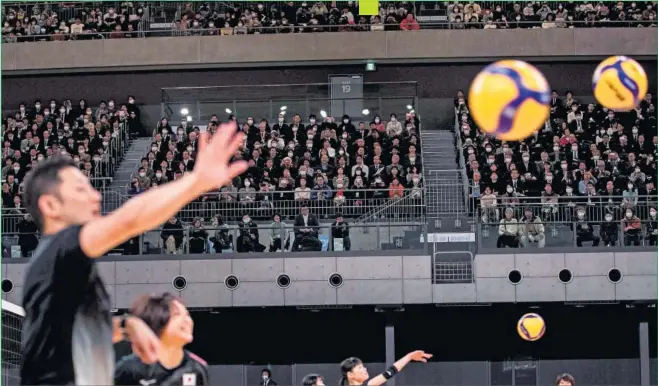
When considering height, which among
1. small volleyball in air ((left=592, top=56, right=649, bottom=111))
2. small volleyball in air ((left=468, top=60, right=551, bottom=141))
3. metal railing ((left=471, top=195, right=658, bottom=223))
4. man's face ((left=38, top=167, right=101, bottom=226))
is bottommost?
man's face ((left=38, top=167, right=101, bottom=226))

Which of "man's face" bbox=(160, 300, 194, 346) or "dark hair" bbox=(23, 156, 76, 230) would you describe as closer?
"dark hair" bbox=(23, 156, 76, 230)

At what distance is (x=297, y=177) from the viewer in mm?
28172

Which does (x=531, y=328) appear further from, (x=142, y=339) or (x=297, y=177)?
(x=297, y=177)

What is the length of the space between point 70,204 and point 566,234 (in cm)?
2238

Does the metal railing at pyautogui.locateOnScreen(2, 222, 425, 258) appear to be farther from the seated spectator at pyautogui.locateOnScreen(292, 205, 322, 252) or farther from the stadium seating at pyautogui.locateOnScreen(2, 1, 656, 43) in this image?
the stadium seating at pyautogui.locateOnScreen(2, 1, 656, 43)

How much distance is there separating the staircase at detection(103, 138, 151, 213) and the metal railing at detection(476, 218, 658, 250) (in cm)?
954

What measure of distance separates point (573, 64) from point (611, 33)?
2.40m

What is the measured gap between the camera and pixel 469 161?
Answer: 1150 inches

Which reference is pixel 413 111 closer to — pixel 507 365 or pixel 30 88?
pixel 507 365

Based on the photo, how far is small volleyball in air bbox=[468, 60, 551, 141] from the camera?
20.8 feet

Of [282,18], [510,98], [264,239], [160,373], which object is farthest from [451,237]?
[160,373]

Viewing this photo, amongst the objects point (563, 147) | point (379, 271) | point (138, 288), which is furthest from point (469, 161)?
point (138, 288)

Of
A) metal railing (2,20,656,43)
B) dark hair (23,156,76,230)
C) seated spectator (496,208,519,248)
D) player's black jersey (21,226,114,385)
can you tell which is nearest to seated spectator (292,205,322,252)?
seated spectator (496,208,519,248)

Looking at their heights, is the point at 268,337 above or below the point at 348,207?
below
